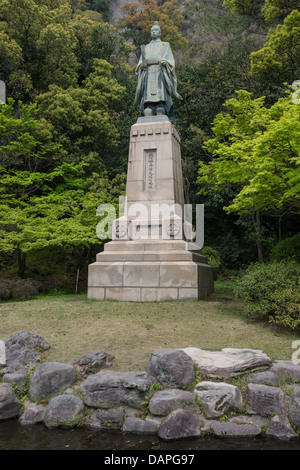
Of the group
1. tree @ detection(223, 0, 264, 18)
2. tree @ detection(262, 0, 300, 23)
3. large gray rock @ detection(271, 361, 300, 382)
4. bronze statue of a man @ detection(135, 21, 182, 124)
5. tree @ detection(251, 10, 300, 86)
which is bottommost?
large gray rock @ detection(271, 361, 300, 382)

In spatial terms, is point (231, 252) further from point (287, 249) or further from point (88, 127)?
point (88, 127)

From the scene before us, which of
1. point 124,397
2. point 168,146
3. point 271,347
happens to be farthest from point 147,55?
point 124,397

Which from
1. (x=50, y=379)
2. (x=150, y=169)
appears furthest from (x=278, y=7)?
(x=50, y=379)

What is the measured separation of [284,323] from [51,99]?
14748mm

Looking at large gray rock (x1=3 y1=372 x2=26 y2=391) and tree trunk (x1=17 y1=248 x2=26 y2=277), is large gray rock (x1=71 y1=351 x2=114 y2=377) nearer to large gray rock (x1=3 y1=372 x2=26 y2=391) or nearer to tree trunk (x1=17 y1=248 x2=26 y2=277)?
large gray rock (x1=3 y1=372 x2=26 y2=391)

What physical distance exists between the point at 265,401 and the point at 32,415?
275cm

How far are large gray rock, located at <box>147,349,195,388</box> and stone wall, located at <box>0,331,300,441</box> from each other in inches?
0.5

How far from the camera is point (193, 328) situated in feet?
21.7

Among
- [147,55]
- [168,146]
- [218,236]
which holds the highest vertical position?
[147,55]

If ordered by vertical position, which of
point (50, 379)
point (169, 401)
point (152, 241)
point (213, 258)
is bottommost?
point (169, 401)

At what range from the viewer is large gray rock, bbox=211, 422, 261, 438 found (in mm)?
3967

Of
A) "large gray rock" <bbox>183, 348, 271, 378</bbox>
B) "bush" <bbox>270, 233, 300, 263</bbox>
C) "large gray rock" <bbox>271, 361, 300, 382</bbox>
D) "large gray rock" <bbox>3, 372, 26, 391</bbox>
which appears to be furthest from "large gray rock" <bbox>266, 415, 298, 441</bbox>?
"bush" <bbox>270, 233, 300, 263</bbox>

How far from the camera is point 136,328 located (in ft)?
21.7

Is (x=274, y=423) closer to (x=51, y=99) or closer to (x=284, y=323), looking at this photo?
(x=284, y=323)
